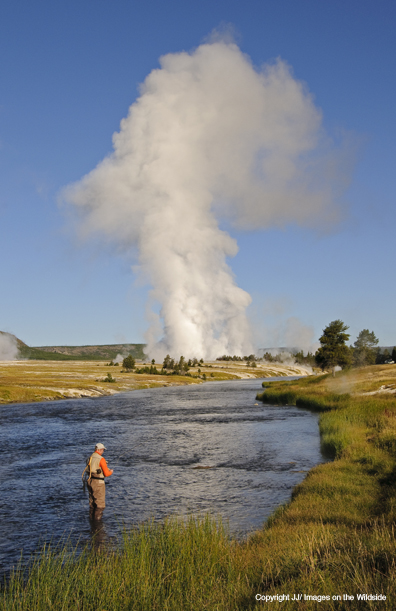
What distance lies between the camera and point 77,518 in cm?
1973

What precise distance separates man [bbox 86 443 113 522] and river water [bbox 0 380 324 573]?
449mm

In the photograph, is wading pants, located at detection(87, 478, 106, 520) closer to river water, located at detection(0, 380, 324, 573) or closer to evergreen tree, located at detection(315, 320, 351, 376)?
river water, located at detection(0, 380, 324, 573)

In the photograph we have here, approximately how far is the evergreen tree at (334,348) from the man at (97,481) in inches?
3914

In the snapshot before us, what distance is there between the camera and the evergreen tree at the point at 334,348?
11300cm

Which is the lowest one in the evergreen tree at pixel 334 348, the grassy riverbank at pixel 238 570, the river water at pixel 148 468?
the river water at pixel 148 468

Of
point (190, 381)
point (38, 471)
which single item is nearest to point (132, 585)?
point (38, 471)

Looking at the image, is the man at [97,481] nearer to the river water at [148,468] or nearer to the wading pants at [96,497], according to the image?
the wading pants at [96,497]

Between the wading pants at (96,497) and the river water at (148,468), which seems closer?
the river water at (148,468)

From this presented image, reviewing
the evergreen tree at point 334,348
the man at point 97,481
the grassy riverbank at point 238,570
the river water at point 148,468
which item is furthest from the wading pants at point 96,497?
the evergreen tree at point 334,348

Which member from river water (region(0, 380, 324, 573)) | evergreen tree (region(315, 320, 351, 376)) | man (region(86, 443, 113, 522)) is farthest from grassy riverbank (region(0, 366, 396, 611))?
evergreen tree (region(315, 320, 351, 376))

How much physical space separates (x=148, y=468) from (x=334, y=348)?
92513 millimetres

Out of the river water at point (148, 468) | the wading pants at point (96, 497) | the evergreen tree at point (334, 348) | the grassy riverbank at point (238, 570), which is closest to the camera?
the grassy riverbank at point (238, 570)

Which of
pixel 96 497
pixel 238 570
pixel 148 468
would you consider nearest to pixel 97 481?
pixel 96 497

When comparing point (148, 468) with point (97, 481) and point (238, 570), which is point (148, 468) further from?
point (238, 570)
